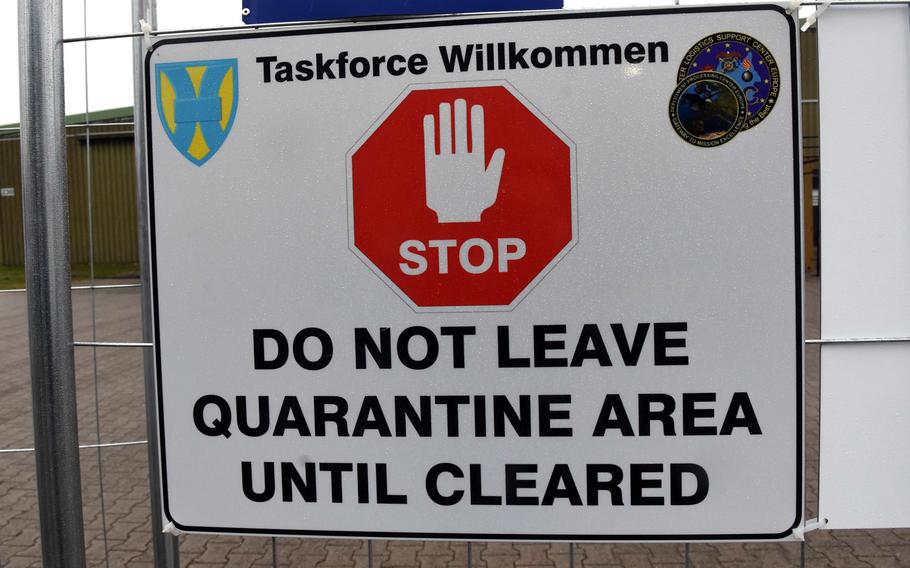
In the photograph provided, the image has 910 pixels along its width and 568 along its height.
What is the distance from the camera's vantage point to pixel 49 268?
5.57ft

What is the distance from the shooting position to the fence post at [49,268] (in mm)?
1675

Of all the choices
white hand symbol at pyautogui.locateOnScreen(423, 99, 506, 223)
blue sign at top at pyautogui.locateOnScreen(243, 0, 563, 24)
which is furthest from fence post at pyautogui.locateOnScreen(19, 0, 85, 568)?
white hand symbol at pyautogui.locateOnScreen(423, 99, 506, 223)

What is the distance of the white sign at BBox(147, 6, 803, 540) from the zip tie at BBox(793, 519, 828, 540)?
0.10ft

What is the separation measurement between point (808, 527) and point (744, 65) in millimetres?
1123

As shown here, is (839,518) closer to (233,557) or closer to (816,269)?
(816,269)

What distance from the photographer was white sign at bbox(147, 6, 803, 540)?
5.28ft

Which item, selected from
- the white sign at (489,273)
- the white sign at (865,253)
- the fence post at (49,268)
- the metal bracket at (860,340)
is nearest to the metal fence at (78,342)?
the fence post at (49,268)

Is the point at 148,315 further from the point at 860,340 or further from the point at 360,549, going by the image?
the point at 360,549

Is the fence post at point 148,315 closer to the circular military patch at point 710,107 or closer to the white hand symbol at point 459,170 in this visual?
the white hand symbol at point 459,170

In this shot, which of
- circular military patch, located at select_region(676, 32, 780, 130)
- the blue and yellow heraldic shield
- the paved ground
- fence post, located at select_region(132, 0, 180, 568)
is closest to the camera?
circular military patch, located at select_region(676, 32, 780, 130)

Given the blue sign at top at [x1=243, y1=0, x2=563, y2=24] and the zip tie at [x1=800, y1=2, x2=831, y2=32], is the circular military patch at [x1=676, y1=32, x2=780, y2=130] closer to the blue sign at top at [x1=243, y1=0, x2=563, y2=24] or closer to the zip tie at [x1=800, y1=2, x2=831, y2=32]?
the zip tie at [x1=800, y1=2, x2=831, y2=32]

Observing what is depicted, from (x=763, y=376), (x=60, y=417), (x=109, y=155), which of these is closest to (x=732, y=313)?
(x=763, y=376)

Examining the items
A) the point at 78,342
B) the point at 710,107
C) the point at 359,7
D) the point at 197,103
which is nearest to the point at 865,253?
the point at 710,107

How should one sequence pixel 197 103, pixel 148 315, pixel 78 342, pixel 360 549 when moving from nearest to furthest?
1. pixel 197 103
2. pixel 148 315
3. pixel 78 342
4. pixel 360 549
